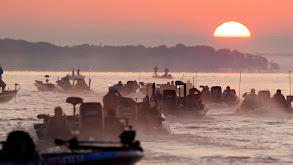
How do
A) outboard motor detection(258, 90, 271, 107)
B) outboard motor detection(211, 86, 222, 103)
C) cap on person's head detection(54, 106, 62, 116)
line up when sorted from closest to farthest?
1. cap on person's head detection(54, 106, 62, 116)
2. outboard motor detection(258, 90, 271, 107)
3. outboard motor detection(211, 86, 222, 103)

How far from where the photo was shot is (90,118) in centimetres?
2559

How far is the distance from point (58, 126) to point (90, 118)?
3.65 feet

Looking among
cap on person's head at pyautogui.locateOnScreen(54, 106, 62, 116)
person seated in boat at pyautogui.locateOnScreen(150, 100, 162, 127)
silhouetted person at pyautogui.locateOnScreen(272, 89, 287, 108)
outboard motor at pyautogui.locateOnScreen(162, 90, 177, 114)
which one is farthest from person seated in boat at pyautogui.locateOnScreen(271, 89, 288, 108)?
cap on person's head at pyautogui.locateOnScreen(54, 106, 62, 116)

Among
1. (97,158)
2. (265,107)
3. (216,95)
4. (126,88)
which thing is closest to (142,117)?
(97,158)

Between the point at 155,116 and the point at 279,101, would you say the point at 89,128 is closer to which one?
the point at 155,116

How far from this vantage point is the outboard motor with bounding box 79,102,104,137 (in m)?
25.6

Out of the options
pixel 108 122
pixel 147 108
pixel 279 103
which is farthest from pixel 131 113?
pixel 279 103

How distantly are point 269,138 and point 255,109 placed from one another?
1642 centimetres

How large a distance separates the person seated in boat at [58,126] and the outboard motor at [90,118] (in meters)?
0.52

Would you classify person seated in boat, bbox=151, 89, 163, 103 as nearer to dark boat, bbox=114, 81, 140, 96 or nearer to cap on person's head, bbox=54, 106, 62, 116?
cap on person's head, bbox=54, 106, 62, 116

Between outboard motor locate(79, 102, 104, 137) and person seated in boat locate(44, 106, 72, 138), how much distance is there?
20.5 inches

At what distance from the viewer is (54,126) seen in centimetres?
2573

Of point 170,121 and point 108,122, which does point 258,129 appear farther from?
point 108,122

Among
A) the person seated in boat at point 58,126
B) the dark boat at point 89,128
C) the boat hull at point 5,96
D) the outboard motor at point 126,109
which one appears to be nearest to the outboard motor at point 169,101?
the outboard motor at point 126,109
